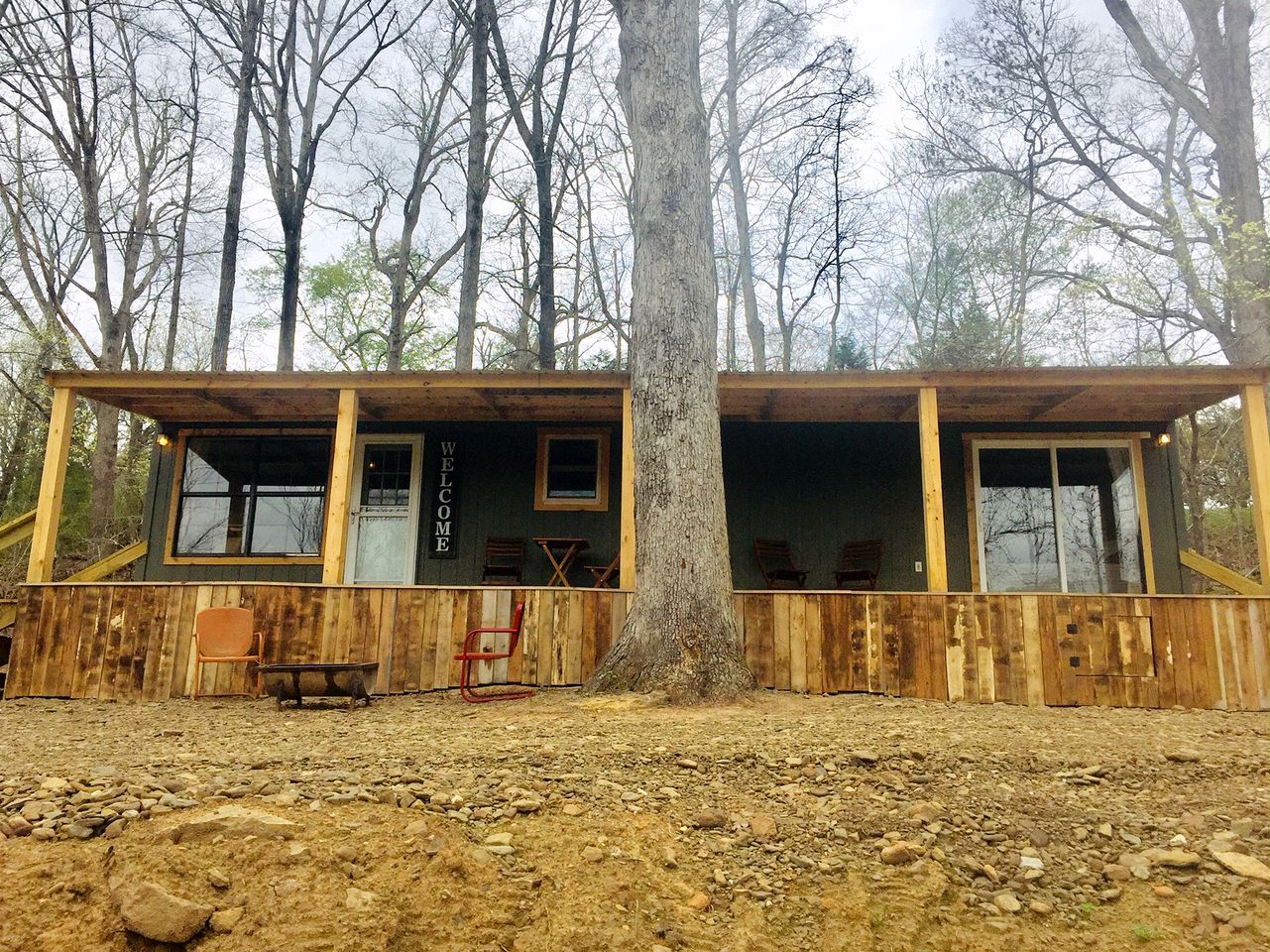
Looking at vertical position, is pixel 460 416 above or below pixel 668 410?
above

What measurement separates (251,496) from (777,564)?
18.7 ft

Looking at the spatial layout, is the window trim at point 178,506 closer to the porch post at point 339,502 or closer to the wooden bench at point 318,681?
the porch post at point 339,502

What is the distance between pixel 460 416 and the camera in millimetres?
8852

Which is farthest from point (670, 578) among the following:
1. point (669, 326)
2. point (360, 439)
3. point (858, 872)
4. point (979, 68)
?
point (979, 68)

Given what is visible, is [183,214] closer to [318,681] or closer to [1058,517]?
[318,681]

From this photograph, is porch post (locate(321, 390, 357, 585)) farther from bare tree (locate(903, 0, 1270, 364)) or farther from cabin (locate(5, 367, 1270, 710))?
bare tree (locate(903, 0, 1270, 364))

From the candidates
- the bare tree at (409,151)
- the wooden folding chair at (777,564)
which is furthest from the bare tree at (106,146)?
the wooden folding chair at (777,564)

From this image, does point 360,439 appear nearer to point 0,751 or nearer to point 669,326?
point 669,326

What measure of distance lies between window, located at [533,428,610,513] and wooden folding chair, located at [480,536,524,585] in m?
0.49

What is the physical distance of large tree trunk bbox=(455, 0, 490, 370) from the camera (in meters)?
13.1

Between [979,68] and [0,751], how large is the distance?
16762 mm

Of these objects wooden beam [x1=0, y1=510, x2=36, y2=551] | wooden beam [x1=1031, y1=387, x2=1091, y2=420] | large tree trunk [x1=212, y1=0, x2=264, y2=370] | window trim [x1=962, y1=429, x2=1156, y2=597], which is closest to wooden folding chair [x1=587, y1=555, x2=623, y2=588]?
window trim [x1=962, y1=429, x2=1156, y2=597]

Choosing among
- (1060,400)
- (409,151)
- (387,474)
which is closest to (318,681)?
(387,474)

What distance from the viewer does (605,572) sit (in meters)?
8.30
